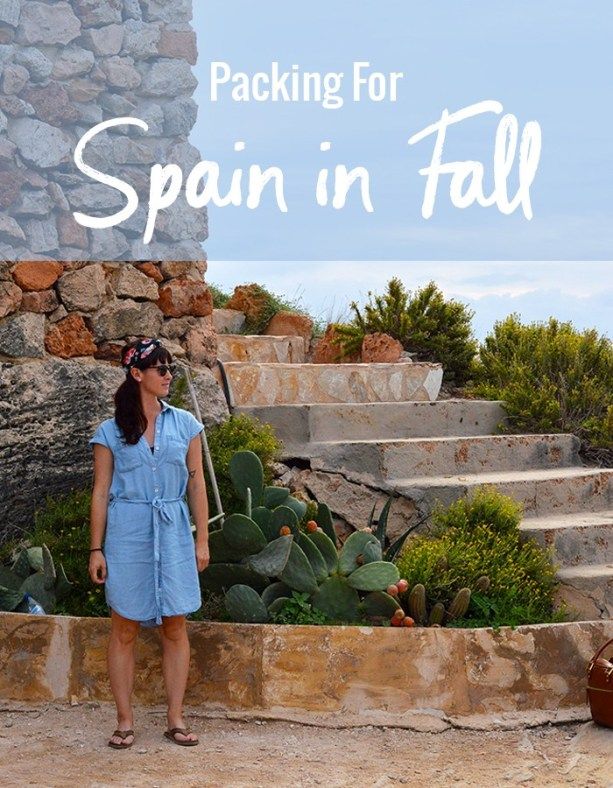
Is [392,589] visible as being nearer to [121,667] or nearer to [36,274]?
[121,667]

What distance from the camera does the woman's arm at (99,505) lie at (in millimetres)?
5656

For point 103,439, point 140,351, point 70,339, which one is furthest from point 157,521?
point 70,339

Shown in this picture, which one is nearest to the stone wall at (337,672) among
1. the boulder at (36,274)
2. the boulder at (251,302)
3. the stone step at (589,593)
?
the stone step at (589,593)

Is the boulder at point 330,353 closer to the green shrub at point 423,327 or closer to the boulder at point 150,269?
the green shrub at point 423,327

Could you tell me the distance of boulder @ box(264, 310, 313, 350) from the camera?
12.6 metres

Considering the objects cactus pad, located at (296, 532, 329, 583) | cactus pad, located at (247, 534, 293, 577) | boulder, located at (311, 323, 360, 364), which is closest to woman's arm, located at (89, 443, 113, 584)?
cactus pad, located at (247, 534, 293, 577)

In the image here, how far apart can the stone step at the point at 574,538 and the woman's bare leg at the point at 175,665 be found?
8.60 ft

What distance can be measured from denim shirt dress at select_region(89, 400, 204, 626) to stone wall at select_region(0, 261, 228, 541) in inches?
77.4

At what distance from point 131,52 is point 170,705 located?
4.57 meters

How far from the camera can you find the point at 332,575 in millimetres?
6547

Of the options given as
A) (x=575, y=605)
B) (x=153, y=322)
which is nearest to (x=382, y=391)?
(x=153, y=322)

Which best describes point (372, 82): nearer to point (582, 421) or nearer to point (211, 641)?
point (582, 421)

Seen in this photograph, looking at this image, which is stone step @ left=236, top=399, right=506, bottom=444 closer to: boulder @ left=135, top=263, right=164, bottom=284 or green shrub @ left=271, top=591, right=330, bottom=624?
boulder @ left=135, top=263, right=164, bottom=284

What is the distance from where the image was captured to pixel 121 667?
5.68 metres
